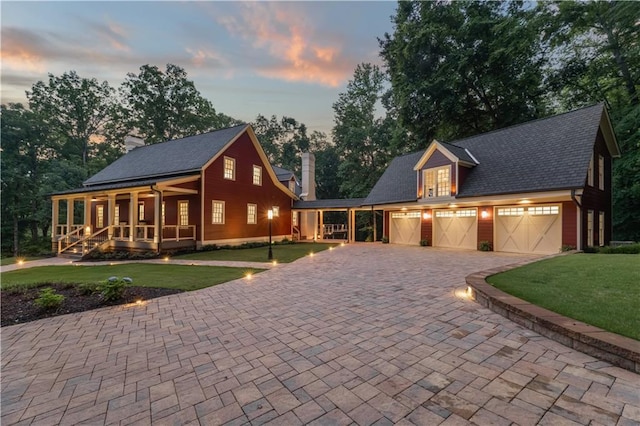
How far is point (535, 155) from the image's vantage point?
1252 centimetres

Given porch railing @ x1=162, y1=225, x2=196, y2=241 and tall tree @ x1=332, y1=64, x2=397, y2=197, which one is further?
tall tree @ x1=332, y1=64, x2=397, y2=197

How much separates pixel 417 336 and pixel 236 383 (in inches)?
89.9

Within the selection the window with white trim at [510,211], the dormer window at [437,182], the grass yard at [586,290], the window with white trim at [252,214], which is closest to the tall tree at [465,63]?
the dormer window at [437,182]

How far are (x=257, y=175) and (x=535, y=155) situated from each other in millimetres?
15515

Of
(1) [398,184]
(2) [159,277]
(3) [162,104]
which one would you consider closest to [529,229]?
(1) [398,184]

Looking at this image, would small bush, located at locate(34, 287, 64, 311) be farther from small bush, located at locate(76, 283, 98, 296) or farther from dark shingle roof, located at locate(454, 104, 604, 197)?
dark shingle roof, located at locate(454, 104, 604, 197)

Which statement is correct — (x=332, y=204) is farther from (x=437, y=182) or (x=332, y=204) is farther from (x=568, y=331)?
(x=568, y=331)

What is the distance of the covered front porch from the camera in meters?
13.1

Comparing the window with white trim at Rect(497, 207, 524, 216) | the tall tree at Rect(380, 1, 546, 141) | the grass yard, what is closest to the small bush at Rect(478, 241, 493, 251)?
the window with white trim at Rect(497, 207, 524, 216)

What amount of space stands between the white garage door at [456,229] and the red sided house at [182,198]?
372 inches

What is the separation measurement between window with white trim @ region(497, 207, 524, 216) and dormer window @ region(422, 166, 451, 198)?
2.49m

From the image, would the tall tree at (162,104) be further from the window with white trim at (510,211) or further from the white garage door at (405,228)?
the window with white trim at (510,211)

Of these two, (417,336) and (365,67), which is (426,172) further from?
(365,67)

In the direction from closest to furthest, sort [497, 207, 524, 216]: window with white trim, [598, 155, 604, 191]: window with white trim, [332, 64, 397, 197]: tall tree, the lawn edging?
the lawn edging → [497, 207, 524, 216]: window with white trim → [598, 155, 604, 191]: window with white trim → [332, 64, 397, 197]: tall tree
